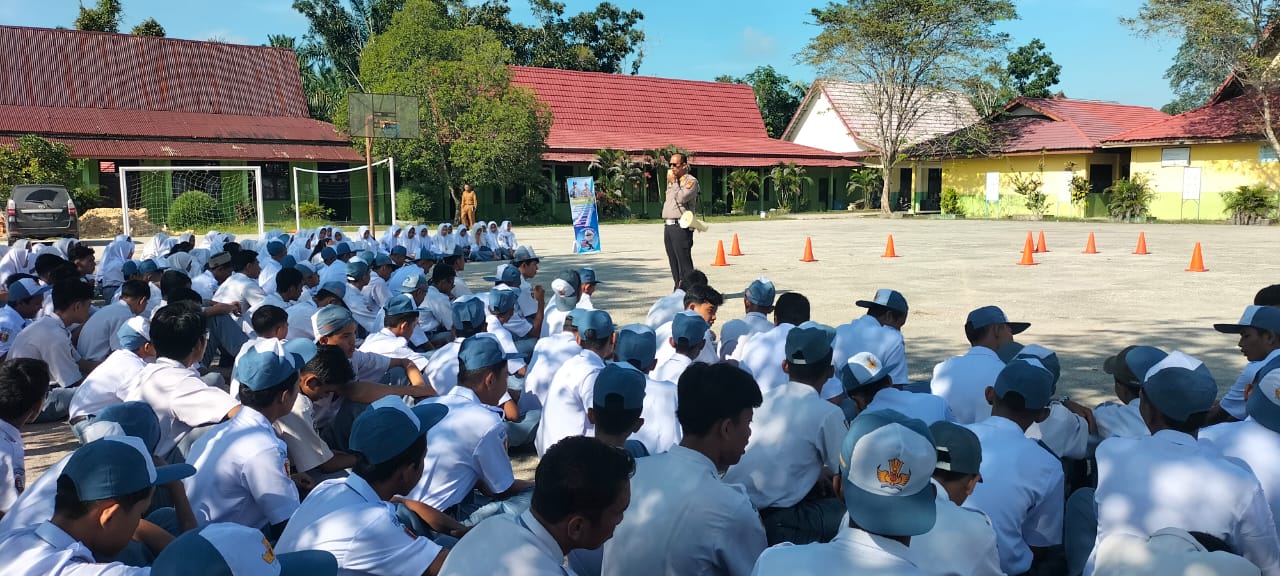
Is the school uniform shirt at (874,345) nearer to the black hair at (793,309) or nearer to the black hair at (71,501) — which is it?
the black hair at (793,309)

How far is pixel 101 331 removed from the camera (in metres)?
6.07

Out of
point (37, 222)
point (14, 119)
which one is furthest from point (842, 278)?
point (14, 119)

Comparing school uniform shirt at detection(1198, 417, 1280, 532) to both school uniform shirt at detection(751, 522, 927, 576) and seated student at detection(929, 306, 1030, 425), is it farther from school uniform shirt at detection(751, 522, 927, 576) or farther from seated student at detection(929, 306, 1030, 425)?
school uniform shirt at detection(751, 522, 927, 576)

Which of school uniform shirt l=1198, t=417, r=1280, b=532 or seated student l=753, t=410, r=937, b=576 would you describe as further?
school uniform shirt l=1198, t=417, r=1280, b=532

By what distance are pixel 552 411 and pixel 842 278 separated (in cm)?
935

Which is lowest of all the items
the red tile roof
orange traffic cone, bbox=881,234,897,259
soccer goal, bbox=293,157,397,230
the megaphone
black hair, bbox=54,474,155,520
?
orange traffic cone, bbox=881,234,897,259

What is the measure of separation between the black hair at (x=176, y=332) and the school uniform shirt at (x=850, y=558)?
339 centimetres

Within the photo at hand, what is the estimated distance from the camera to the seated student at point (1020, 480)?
3078 mm

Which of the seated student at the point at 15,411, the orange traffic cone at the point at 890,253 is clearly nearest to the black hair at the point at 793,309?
the seated student at the point at 15,411

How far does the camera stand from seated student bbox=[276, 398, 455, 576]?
248 cm

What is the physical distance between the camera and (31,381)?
3.46 meters

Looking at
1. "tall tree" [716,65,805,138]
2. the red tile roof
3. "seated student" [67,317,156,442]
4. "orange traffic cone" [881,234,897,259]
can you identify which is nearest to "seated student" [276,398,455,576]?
"seated student" [67,317,156,442]

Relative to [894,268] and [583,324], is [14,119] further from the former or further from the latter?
[583,324]

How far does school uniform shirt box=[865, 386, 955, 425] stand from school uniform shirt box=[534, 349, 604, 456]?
1.25 meters
